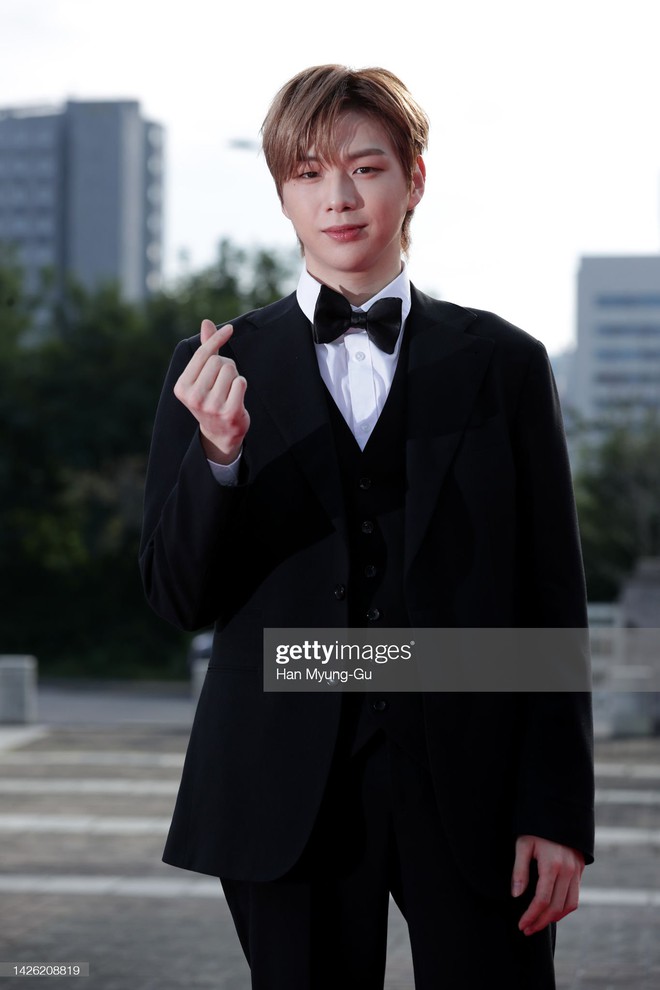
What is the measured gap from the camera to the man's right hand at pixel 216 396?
1.87m

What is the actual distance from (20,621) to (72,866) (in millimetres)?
21036

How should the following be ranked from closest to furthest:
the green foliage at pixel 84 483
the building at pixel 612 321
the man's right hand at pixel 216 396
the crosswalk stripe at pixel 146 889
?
the man's right hand at pixel 216 396, the crosswalk stripe at pixel 146 889, the green foliage at pixel 84 483, the building at pixel 612 321

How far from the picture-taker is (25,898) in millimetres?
6562

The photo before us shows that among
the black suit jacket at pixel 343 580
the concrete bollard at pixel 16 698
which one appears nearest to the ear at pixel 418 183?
the black suit jacket at pixel 343 580

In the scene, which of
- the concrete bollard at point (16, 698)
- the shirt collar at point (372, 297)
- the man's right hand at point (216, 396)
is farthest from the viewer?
the concrete bollard at point (16, 698)

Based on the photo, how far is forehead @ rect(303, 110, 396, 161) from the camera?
205 cm

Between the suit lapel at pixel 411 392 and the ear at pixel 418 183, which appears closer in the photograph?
the suit lapel at pixel 411 392

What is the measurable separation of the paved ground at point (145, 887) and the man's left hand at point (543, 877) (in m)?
3.21

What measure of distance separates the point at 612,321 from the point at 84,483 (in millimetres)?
108757

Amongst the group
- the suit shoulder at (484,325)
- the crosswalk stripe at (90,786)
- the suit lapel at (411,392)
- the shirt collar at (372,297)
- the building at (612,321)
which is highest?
the shirt collar at (372,297)

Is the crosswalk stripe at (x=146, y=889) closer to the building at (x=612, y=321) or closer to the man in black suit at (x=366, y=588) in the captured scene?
the man in black suit at (x=366, y=588)

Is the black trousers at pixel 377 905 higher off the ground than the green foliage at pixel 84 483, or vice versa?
the black trousers at pixel 377 905

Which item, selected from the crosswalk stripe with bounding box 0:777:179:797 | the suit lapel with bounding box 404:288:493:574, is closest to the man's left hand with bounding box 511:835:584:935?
the suit lapel with bounding box 404:288:493:574

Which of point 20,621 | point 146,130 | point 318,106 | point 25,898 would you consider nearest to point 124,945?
point 25,898
